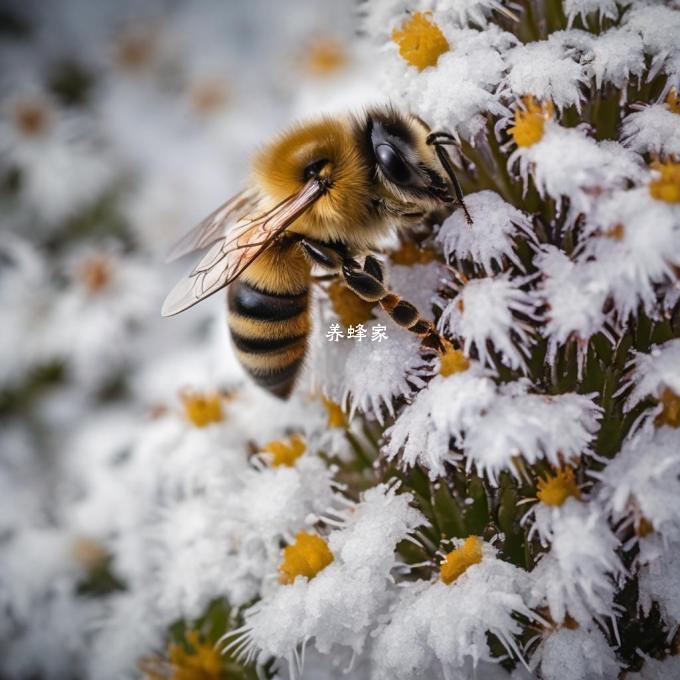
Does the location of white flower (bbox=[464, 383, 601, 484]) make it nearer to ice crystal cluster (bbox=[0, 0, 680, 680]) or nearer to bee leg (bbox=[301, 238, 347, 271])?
ice crystal cluster (bbox=[0, 0, 680, 680])

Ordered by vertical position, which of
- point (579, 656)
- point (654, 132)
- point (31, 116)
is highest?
point (31, 116)

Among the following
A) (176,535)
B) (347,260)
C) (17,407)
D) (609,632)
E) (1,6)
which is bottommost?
(609,632)

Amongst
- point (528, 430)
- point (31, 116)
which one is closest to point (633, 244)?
point (528, 430)

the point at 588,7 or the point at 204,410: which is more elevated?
the point at 588,7

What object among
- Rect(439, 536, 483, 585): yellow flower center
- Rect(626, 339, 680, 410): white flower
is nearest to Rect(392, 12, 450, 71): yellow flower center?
Rect(626, 339, 680, 410): white flower

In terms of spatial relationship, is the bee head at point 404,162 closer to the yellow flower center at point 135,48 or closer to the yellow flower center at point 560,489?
the yellow flower center at point 560,489

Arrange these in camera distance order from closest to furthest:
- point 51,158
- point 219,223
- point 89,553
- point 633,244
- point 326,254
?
point 633,244 → point 326,254 → point 219,223 → point 89,553 → point 51,158

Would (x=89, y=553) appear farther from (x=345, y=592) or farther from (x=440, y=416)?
(x=440, y=416)

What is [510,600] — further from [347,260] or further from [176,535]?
[176,535]

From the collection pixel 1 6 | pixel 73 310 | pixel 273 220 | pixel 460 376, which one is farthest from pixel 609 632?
pixel 1 6
